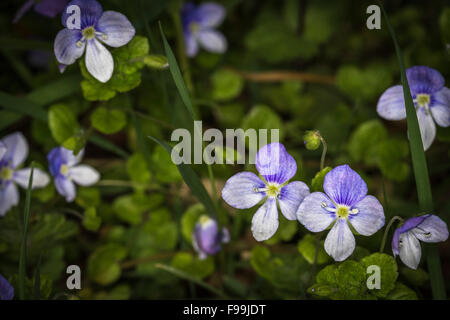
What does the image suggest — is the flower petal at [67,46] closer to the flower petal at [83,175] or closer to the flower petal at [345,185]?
the flower petal at [83,175]

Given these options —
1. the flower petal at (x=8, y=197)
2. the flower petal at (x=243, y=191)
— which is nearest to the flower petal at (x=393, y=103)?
the flower petal at (x=243, y=191)

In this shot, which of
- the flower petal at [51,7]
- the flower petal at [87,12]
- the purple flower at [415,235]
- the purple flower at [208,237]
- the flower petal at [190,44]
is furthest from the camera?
the flower petal at [190,44]

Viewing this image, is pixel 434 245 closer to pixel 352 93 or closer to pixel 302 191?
pixel 302 191

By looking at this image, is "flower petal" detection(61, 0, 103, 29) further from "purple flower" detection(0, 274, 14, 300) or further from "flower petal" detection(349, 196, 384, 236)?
"flower petal" detection(349, 196, 384, 236)

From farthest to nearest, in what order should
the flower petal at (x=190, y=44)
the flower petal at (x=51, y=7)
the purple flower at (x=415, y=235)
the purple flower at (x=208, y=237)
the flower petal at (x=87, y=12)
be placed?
the flower petal at (x=190, y=44) < the purple flower at (x=208, y=237) < the flower petal at (x=51, y=7) < the flower petal at (x=87, y=12) < the purple flower at (x=415, y=235)

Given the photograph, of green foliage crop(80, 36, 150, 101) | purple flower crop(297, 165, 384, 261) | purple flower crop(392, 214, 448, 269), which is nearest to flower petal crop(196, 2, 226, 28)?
green foliage crop(80, 36, 150, 101)

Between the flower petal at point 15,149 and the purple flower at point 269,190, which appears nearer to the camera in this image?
the purple flower at point 269,190

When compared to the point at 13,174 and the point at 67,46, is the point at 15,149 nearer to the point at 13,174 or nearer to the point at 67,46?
the point at 13,174
